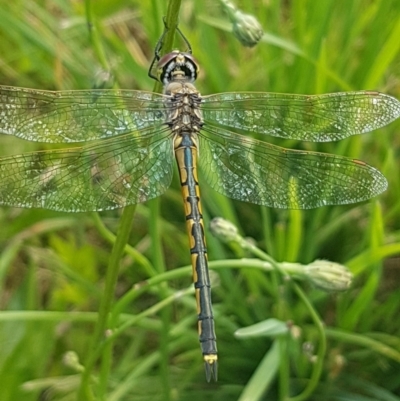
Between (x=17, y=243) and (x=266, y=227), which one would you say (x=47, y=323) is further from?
(x=266, y=227)

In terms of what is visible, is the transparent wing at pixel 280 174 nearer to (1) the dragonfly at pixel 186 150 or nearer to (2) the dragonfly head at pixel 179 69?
(1) the dragonfly at pixel 186 150

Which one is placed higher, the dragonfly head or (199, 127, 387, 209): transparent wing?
the dragonfly head

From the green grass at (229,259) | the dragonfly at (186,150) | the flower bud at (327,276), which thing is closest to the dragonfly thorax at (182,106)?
the dragonfly at (186,150)

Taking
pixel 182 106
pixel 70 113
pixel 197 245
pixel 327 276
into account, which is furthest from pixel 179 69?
pixel 327 276

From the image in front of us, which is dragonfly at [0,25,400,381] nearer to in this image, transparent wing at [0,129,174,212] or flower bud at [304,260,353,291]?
transparent wing at [0,129,174,212]

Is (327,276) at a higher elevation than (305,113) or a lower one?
lower

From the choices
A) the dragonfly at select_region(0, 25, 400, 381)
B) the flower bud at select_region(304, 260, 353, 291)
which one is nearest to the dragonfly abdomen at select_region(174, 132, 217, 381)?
the dragonfly at select_region(0, 25, 400, 381)

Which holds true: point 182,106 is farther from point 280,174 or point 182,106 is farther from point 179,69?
point 280,174
